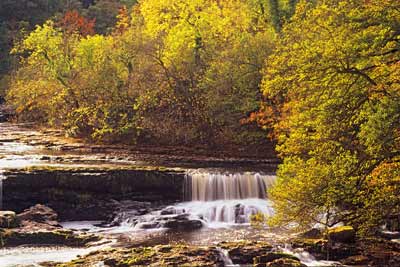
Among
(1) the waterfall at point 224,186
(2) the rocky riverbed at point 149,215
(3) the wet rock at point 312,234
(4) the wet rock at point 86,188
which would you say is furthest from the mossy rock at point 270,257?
(4) the wet rock at point 86,188

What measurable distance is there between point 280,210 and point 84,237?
284 inches

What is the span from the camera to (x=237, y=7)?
127 ft

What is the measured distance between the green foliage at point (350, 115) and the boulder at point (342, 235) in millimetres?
1060

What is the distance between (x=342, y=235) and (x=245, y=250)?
10.5 ft

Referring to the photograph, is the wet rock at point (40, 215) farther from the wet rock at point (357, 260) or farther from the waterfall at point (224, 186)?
the wet rock at point (357, 260)

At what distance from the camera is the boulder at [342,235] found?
1734 centimetres

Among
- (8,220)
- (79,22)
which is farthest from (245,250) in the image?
(79,22)

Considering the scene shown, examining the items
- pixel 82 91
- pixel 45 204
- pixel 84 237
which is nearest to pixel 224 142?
pixel 82 91

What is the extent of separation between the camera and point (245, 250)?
16.5m

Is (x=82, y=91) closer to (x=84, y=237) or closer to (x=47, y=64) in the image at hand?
(x=47, y=64)

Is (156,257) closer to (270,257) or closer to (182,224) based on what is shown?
(270,257)

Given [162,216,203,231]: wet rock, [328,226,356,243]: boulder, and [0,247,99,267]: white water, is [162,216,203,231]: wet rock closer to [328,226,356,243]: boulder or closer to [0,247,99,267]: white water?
[0,247,99,267]: white water

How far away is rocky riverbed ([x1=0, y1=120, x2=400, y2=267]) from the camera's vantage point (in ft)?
54.2

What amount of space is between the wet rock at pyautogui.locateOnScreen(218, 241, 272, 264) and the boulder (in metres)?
2.08
